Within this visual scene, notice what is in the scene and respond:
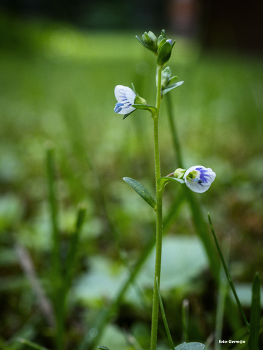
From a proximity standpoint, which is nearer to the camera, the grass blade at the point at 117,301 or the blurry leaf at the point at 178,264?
the grass blade at the point at 117,301

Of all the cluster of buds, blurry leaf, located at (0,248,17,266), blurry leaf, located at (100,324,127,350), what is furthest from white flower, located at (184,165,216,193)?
blurry leaf, located at (0,248,17,266)

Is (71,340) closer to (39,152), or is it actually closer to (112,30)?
(39,152)

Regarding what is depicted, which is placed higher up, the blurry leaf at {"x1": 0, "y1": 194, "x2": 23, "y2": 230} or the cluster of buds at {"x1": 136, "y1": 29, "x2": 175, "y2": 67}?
the cluster of buds at {"x1": 136, "y1": 29, "x2": 175, "y2": 67}

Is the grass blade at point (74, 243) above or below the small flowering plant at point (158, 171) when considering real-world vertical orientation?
below

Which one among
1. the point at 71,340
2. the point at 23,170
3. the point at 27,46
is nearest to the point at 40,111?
the point at 23,170

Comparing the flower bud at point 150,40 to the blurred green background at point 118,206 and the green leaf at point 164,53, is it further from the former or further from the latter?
the blurred green background at point 118,206

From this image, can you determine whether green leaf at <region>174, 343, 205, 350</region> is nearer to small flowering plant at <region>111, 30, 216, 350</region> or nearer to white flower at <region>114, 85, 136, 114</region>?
small flowering plant at <region>111, 30, 216, 350</region>

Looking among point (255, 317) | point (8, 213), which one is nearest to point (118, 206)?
point (8, 213)

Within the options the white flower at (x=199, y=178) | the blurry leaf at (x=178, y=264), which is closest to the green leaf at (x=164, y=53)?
the white flower at (x=199, y=178)
